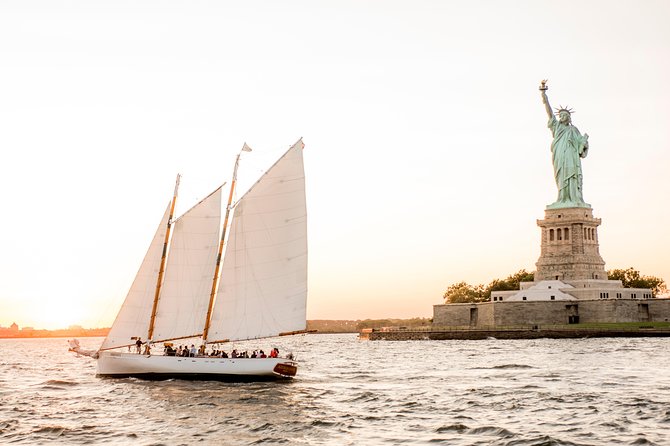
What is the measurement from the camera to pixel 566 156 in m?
159

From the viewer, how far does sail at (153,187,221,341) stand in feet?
201

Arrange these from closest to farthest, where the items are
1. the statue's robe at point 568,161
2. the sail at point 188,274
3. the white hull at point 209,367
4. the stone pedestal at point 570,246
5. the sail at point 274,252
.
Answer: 1. the sail at point 274,252
2. the white hull at point 209,367
3. the sail at point 188,274
4. the stone pedestal at point 570,246
5. the statue's robe at point 568,161

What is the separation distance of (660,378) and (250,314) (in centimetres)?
2816

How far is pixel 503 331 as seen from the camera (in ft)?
468

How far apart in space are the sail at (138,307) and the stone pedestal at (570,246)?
109174 millimetres

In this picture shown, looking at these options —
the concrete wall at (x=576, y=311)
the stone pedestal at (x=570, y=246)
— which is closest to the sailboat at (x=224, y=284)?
the concrete wall at (x=576, y=311)

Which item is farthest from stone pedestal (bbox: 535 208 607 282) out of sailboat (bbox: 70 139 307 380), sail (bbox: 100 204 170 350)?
sail (bbox: 100 204 170 350)

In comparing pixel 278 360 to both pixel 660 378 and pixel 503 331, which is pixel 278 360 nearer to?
pixel 660 378

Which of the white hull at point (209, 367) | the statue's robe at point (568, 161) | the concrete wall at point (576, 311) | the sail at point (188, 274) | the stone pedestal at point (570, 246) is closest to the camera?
the white hull at point (209, 367)

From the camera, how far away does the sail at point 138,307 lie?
61.0 m

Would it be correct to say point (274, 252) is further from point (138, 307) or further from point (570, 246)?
point (570, 246)

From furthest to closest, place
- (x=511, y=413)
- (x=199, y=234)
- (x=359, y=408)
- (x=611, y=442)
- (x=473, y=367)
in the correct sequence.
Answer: (x=473, y=367), (x=199, y=234), (x=359, y=408), (x=511, y=413), (x=611, y=442)

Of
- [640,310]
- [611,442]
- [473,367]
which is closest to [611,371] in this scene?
[473,367]

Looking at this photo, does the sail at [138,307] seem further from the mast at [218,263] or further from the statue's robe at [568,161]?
the statue's robe at [568,161]
